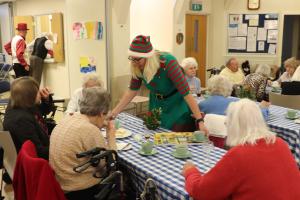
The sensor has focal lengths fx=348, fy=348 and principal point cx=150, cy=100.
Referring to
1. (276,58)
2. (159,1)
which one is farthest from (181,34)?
(276,58)

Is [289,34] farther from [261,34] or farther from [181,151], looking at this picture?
[181,151]

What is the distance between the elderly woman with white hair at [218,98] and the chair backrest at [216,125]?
0.35 meters

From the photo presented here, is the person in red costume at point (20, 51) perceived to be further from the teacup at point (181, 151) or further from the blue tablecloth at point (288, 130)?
the teacup at point (181, 151)

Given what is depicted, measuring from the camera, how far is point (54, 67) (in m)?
7.34

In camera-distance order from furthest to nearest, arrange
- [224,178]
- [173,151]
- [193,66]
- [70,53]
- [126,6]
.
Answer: [70,53] < [126,6] < [193,66] < [173,151] < [224,178]

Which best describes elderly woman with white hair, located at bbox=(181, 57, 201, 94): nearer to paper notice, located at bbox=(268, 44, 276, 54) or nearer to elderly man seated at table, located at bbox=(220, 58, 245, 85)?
elderly man seated at table, located at bbox=(220, 58, 245, 85)

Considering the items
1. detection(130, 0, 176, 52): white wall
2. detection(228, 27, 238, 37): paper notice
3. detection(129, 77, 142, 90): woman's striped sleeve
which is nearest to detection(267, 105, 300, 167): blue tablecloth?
detection(129, 77, 142, 90): woman's striped sleeve

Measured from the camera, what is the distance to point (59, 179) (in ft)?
6.31

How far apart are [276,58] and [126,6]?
382 centimetres

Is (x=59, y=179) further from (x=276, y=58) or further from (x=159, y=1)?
(x=276, y=58)

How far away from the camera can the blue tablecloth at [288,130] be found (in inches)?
115

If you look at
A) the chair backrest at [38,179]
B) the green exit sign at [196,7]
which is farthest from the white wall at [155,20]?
the chair backrest at [38,179]

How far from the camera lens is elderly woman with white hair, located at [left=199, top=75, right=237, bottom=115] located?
2.96 m

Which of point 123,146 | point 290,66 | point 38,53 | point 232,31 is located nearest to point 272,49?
point 232,31
